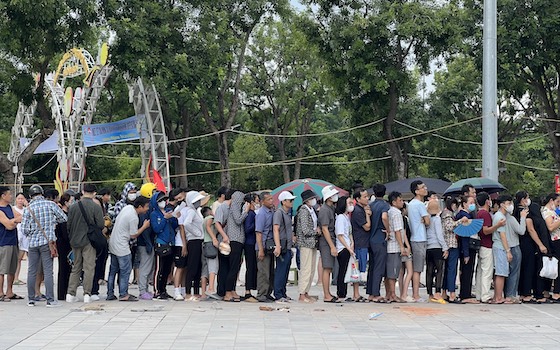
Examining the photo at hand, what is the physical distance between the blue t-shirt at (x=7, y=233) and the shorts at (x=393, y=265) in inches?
230

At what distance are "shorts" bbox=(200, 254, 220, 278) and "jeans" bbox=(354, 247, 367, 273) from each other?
2229 millimetres

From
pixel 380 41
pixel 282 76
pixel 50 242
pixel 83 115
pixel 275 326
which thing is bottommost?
pixel 275 326

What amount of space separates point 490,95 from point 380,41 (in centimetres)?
1014

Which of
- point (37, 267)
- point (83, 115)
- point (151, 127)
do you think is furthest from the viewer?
point (83, 115)

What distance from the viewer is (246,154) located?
48.2m

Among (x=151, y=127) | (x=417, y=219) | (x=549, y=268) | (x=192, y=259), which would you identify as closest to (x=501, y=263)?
(x=549, y=268)

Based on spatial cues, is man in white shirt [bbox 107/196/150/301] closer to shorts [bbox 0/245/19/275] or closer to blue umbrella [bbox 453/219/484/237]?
shorts [bbox 0/245/19/275]

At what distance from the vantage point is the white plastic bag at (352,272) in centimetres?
1277

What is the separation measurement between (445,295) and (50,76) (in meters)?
25.7

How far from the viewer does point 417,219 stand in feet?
42.3

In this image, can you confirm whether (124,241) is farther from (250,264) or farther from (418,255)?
(418,255)

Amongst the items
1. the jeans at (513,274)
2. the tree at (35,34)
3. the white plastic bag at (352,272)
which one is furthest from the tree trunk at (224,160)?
the jeans at (513,274)

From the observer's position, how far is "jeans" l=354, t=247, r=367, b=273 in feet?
42.4

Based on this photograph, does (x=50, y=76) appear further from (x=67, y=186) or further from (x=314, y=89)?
(x=314, y=89)
